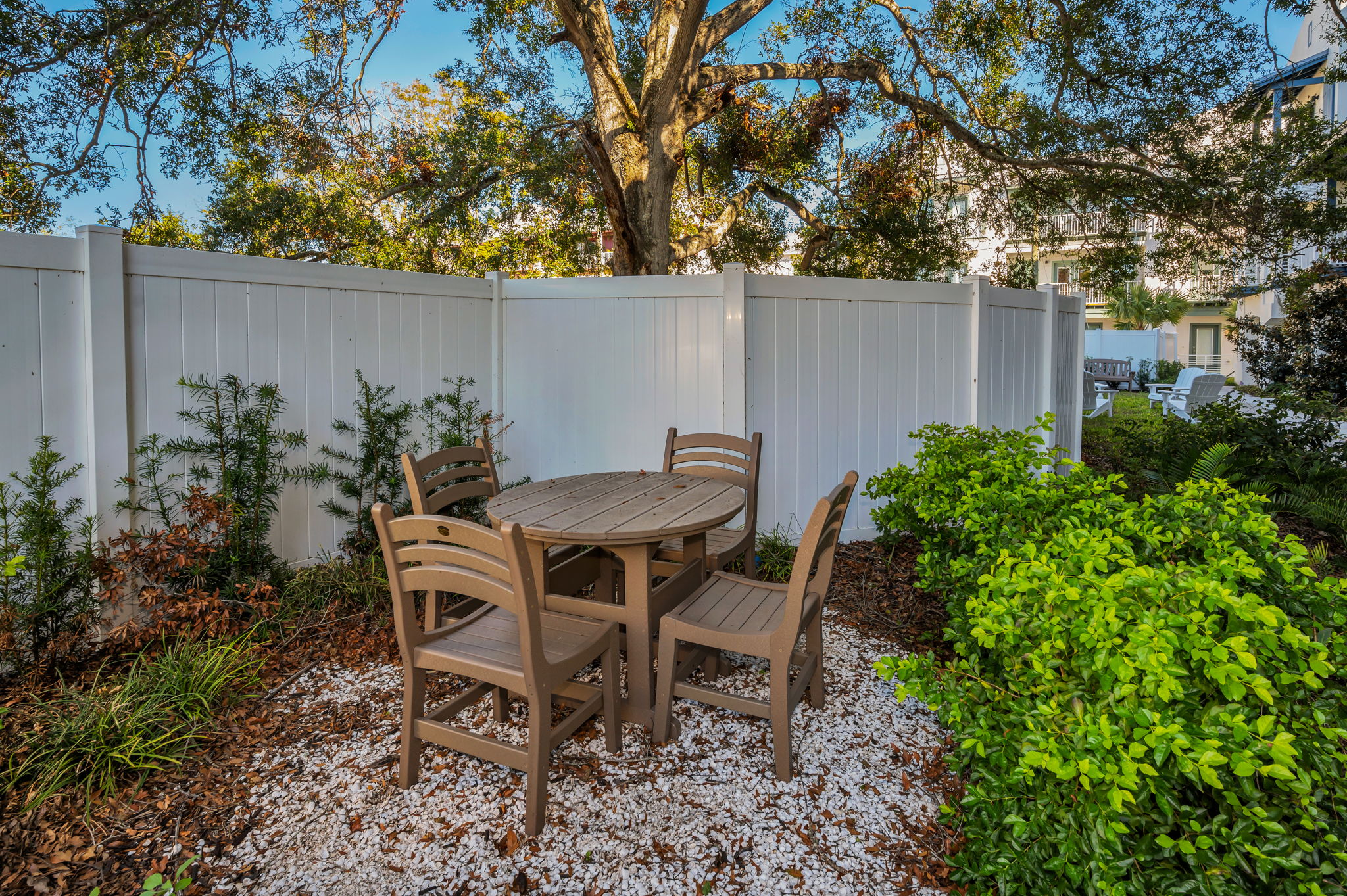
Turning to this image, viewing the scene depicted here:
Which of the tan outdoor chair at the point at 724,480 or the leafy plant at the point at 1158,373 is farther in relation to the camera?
the leafy plant at the point at 1158,373

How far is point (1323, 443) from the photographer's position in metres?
5.17

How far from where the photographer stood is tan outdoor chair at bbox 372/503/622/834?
1782 mm

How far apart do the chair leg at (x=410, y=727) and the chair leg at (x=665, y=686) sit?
0.76 metres

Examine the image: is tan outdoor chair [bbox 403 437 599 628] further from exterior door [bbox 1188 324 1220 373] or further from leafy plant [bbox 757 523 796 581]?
exterior door [bbox 1188 324 1220 373]

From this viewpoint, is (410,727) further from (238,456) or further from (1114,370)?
(1114,370)

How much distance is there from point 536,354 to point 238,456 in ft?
6.15

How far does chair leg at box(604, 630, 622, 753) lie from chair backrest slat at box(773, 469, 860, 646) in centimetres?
56

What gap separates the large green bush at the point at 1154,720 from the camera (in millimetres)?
1224

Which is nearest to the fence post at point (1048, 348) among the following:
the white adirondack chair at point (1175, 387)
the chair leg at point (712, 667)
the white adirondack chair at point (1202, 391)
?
the chair leg at point (712, 667)

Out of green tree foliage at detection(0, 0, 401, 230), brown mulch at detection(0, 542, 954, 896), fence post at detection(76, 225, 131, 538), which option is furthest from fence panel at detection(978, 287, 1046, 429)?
green tree foliage at detection(0, 0, 401, 230)

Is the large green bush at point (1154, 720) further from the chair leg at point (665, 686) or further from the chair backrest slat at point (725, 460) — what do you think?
the chair backrest slat at point (725, 460)

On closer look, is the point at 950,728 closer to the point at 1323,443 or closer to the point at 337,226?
the point at 1323,443

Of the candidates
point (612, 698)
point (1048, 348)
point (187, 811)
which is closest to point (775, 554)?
point (612, 698)

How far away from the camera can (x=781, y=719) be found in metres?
2.12
